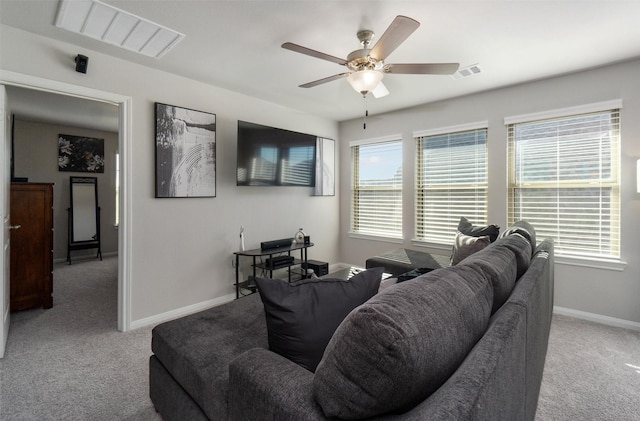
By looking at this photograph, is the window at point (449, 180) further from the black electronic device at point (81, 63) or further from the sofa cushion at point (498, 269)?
the black electronic device at point (81, 63)

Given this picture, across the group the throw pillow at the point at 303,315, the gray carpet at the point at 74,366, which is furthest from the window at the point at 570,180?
the gray carpet at the point at 74,366

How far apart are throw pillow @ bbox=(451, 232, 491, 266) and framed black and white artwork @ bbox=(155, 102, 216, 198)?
8.56ft

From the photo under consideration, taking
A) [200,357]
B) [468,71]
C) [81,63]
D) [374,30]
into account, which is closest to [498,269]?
[200,357]

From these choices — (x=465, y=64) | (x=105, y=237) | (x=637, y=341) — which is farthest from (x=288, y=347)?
(x=105, y=237)

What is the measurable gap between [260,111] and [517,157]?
10.2ft

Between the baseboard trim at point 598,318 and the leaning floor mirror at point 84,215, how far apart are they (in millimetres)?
7306

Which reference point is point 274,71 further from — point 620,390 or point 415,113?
point 620,390

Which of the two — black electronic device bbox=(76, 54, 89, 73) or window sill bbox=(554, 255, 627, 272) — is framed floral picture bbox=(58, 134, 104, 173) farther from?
window sill bbox=(554, 255, 627, 272)

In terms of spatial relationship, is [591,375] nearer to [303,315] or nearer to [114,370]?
[303,315]

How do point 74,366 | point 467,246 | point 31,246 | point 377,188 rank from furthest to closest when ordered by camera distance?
point 377,188, point 31,246, point 467,246, point 74,366

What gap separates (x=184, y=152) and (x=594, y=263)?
14.1ft

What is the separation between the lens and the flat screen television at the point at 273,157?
3504mm

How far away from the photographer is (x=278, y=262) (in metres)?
3.67

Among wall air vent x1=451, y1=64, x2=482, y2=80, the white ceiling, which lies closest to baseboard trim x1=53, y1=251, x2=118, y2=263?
the white ceiling
